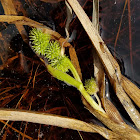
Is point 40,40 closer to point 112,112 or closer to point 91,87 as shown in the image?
point 91,87

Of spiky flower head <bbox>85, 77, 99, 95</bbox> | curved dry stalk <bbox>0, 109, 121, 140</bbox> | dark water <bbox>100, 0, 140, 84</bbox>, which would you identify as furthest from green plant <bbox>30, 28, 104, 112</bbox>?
dark water <bbox>100, 0, 140, 84</bbox>

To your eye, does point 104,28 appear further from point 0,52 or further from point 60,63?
point 0,52

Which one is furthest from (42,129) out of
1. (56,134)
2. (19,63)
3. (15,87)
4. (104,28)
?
(104,28)

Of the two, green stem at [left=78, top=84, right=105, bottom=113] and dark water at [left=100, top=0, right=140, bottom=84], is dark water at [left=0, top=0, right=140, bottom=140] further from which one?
Answer: green stem at [left=78, top=84, right=105, bottom=113]

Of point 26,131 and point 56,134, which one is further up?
point 26,131

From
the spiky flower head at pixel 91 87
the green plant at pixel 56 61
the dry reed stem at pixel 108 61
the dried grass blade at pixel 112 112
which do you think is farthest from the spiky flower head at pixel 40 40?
the dried grass blade at pixel 112 112

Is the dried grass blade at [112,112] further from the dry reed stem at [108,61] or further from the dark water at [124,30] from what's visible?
the dark water at [124,30]

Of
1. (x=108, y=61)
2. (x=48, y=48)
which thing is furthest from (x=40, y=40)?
(x=108, y=61)
